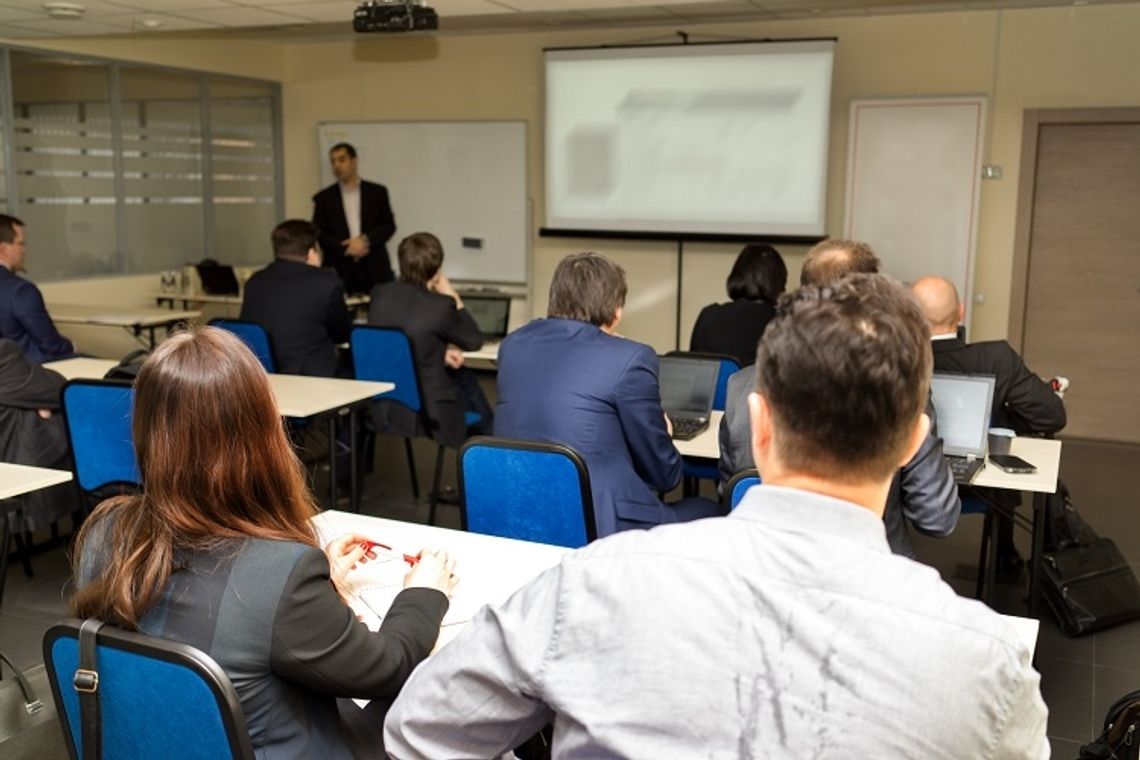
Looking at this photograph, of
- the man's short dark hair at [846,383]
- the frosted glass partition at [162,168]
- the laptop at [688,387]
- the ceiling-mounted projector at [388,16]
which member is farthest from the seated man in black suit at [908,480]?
the frosted glass partition at [162,168]

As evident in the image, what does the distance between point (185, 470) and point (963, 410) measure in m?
2.49

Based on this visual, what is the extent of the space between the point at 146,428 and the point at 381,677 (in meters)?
0.49

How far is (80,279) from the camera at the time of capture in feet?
23.9

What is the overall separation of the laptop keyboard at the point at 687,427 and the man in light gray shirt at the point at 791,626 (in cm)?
249

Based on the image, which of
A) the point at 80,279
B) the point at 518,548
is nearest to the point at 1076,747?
the point at 518,548

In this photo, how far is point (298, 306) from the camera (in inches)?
197

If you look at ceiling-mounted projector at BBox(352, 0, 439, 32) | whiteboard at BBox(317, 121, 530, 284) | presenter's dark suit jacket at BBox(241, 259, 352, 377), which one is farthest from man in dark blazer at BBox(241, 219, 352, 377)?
whiteboard at BBox(317, 121, 530, 284)

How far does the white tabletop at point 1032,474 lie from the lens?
9.90ft

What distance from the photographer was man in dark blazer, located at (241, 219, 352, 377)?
500 cm

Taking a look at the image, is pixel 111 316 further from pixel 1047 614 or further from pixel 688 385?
pixel 1047 614

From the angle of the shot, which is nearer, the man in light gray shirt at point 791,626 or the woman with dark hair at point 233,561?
the man in light gray shirt at point 791,626

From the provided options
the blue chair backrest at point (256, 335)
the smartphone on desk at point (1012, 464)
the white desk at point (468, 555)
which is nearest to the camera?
the white desk at point (468, 555)

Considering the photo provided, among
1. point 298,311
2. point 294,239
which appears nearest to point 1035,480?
point 298,311

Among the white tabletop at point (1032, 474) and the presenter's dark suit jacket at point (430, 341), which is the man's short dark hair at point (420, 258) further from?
the white tabletop at point (1032, 474)
